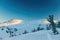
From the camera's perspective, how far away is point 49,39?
60.5 ft

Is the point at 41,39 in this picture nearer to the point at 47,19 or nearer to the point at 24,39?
the point at 24,39

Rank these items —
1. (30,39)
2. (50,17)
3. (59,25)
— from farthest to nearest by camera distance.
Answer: (59,25), (50,17), (30,39)

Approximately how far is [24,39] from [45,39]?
342cm

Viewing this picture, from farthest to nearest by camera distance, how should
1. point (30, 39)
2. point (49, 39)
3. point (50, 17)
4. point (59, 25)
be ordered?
point (59, 25) < point (50, 17) < point (30, 39) < point (49, 39)

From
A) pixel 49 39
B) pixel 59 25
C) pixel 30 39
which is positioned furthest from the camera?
pixel 59 25

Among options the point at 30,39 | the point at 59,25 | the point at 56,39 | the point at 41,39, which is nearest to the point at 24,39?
the point at 30,39

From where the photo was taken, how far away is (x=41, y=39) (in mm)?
19094

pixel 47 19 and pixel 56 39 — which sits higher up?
pixel 47 19

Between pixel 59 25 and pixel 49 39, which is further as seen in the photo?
pixel 59 25

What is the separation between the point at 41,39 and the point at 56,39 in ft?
6.45

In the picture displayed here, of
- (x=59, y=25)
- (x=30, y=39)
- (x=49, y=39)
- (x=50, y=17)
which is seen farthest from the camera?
(x=59, y=25)

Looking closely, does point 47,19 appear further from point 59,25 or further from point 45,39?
point 59,25

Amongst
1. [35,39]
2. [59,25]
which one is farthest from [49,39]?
[59,25]

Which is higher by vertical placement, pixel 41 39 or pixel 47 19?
pixel 47 19
